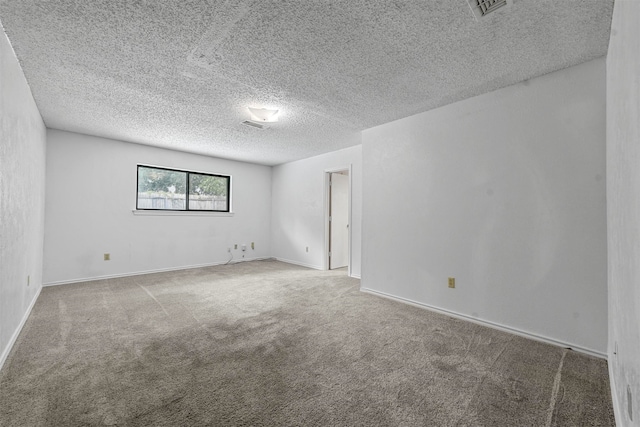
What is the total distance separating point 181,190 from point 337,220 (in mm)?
3071

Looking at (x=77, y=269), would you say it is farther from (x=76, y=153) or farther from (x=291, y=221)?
(x=291, y=221)

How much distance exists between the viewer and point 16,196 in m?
2.28

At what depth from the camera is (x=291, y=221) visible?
6.15 m

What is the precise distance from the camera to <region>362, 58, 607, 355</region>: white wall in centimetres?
214

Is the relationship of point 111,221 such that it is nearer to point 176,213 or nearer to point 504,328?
point 176,213

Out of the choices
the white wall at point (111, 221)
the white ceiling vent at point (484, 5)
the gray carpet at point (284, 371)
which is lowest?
the gray carpet at point (284, 371)

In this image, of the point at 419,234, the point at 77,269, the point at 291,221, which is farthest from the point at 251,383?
the point at 291,221

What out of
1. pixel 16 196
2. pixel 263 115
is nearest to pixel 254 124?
pixel 263 115

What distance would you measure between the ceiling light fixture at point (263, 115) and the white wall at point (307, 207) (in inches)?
72.9

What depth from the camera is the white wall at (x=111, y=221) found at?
4047 millimetres

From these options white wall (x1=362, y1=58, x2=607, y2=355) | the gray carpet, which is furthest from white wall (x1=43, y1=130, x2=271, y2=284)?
white wall (x1=362, y1=58, x2=607, y2=355)

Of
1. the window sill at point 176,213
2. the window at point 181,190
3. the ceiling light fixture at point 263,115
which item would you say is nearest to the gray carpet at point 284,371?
the window sill at point 176,213

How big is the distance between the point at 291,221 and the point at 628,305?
5.34m

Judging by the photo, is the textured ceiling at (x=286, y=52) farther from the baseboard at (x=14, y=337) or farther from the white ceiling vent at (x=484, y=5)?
the baseboard at (x=14, y=337)
